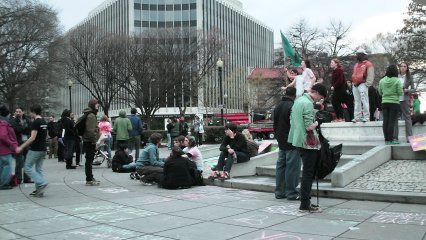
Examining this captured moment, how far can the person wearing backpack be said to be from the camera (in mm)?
9648

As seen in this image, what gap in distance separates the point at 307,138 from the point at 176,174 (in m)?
3.96

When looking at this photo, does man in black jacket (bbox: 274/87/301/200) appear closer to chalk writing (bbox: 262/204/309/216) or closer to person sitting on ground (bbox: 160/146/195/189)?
chalk writing (bbox: 262/204/309/216)

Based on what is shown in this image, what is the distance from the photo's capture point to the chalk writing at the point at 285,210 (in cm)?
673

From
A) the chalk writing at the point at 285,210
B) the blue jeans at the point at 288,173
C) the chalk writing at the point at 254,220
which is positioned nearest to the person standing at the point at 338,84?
the blue jeans at the point at 288,173

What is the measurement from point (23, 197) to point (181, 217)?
3963 millimetres

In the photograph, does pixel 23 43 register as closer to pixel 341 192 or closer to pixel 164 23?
pixel 341 192

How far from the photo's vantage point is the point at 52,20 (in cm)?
4022

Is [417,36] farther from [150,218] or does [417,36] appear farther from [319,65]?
[150,218]

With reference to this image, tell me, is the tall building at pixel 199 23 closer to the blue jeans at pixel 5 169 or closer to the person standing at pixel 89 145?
the person standing at pixel 89 145

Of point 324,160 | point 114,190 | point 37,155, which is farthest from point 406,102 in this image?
point 37,155

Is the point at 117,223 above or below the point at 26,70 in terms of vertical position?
below

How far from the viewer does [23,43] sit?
3944 centimetres

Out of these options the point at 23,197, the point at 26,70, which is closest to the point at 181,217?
the point at 23,197

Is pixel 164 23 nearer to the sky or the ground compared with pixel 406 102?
nearer to the sky
